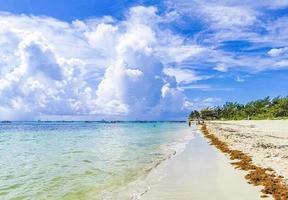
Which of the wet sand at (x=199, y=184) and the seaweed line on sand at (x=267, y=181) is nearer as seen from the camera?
the seaweed line on sand at (x=267, y=181)

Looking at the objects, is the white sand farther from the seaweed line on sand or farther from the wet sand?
the seaweed line on sand

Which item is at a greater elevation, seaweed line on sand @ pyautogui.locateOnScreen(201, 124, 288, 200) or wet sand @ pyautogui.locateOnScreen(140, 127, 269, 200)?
seaweed line on sand @ pyautogui.locateOnScreen(201, 124, 288, 200)

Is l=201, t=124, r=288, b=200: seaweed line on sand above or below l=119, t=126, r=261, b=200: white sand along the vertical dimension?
above

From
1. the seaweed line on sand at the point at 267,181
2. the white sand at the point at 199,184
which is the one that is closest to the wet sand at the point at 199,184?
the white sand at the point at 199,184

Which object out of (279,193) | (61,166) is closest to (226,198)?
(279,193)

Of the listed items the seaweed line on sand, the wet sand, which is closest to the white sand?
the wet sand

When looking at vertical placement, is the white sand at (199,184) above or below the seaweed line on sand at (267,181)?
below

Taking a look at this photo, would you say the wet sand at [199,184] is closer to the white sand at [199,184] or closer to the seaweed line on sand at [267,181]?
the white sand at [199,184]

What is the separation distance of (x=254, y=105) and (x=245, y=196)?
576 ft

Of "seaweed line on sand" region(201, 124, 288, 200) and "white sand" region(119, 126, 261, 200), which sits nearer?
"seaweed line on sand" region(201, 124, 288, 200)

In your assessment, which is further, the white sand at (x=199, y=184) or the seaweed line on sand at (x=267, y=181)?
the white sand at (x=199, y=184)

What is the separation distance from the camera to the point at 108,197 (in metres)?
14.5

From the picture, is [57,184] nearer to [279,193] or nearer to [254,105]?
[279,193]

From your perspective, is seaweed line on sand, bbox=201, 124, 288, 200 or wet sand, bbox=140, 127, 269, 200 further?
wet sand, bbox=140, 127, 269, 200
